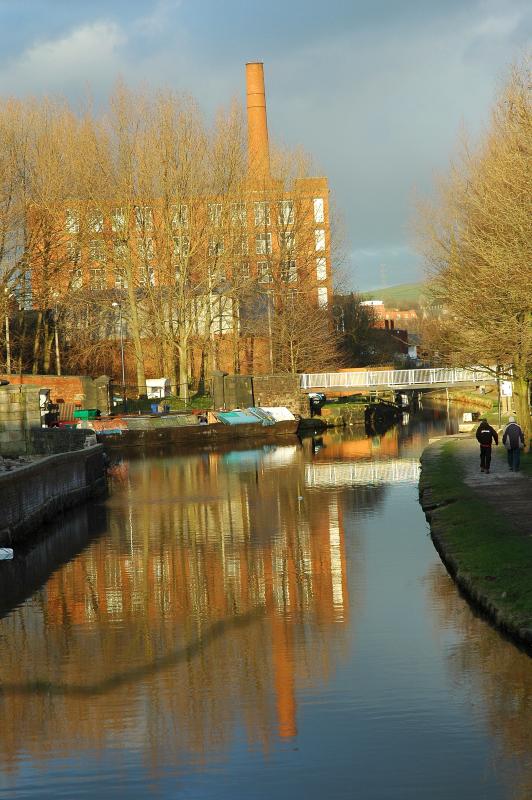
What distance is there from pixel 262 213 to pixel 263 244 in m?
3.00

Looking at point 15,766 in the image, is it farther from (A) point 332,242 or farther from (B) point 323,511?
(A) point 332,242

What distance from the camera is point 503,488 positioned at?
28422 millimetres

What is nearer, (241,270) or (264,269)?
(241,270)

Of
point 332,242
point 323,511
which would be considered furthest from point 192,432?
point 323,511

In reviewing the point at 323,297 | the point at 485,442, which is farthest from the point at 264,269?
the point at 485,442

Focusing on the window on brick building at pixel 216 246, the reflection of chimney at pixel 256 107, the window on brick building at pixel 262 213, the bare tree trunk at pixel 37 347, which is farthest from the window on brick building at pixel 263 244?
the bare tree trunk at pixel 37 347

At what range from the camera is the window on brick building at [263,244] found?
77.4 metres

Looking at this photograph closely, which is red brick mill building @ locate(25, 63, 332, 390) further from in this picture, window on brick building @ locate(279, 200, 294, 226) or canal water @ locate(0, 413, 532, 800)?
canal water @ locate(0, 413, 532, 800)

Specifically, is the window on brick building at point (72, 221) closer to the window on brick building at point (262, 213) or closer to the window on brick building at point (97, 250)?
the window on brick building at point (97, 250)

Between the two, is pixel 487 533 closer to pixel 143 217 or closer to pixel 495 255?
pixel 495 255

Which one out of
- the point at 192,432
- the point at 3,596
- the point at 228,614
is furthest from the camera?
the point at 192,432

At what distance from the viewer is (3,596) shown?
20.8 m

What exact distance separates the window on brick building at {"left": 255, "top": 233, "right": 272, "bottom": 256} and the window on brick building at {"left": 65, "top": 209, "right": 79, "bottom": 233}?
1267 cm

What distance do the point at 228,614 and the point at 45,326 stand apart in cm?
5583
